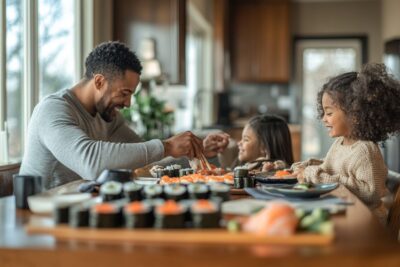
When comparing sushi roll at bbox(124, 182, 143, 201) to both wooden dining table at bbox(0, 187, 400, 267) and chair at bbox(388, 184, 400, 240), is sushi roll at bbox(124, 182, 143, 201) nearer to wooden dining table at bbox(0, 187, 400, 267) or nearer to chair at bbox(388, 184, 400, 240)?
wooden dining table at bbox(0, 187, 400, 267)

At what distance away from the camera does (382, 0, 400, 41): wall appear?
7370 mm

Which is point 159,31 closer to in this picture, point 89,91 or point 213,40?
point 89,91

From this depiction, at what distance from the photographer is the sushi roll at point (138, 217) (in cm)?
124

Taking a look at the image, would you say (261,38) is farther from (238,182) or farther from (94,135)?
(238,182)

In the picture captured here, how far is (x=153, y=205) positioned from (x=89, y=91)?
50.5 inches

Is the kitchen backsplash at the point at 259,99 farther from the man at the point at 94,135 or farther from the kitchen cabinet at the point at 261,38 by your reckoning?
the man at the point at 94,135

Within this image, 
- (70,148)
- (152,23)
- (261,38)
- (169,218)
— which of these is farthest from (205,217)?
(261,38)

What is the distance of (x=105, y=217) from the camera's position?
1243 mm

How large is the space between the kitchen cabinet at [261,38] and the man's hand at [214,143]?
238 inches

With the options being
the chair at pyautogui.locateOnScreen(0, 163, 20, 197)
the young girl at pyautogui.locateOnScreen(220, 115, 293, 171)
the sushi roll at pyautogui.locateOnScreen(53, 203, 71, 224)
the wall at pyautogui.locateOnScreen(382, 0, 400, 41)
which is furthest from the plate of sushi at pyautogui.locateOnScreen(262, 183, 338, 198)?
the wall at pyautogui.locateOnScreen(382, 0, 400, 41)

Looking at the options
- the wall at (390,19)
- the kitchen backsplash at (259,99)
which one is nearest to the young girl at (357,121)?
the wall at (390,19)

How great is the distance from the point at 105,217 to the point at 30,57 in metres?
2.03

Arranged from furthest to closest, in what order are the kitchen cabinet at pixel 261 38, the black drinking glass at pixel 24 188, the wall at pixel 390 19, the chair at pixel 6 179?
the kitchen cabinet at pixel 261 38, the wall at pixel 390 19, the chair at pixel 6 179, the black drinking glass at pixel 24 188

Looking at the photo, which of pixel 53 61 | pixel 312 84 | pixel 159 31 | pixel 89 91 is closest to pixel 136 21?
pixel 159 31
